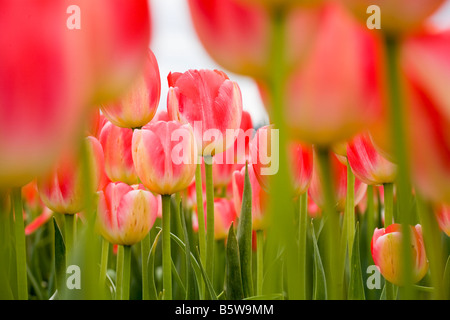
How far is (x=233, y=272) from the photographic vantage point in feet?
0.97

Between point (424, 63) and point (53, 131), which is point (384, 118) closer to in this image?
point (424, 63)

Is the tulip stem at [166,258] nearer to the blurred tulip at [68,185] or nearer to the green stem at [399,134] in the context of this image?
the blurred tulip at [68,185]

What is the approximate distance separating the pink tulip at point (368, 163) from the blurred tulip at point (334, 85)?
0.07 meters

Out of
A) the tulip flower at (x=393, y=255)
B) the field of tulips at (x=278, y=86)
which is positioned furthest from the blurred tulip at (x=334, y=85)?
the tulip flower at (x=393, y=255)

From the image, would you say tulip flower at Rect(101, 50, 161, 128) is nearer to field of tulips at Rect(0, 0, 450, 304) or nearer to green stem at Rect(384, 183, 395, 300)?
field of tulips at Rect(0, 0, 450, 304)

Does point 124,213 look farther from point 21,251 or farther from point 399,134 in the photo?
point 399,134

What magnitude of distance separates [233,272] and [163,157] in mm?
91

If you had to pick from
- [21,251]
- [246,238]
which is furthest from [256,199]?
[21,251]

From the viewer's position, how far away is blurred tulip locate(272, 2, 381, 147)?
182 mm

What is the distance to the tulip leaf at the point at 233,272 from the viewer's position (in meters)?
0.29

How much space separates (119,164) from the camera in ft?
1.21

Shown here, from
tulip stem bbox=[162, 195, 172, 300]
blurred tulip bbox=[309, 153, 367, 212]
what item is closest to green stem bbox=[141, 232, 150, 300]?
tulip stem bbox=[162, 195, 172, 300]

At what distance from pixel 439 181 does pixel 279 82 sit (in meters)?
0.09

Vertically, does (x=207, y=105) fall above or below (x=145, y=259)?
above
